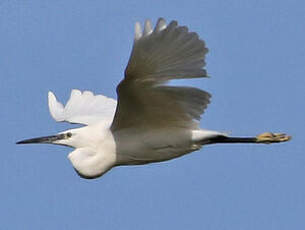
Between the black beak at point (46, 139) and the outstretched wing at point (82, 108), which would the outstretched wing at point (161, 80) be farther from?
the outstretched wing at point (82, 108)

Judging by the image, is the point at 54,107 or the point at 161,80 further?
the point at 54,107

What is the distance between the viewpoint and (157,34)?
866 centimetres

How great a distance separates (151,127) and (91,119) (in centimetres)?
184

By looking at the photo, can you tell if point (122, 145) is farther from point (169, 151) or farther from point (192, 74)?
point (192, 74)

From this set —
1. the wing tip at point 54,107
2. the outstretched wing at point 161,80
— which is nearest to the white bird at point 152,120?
the outstretched wing at point 161,80

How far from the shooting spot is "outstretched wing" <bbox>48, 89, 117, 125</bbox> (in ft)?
39.6

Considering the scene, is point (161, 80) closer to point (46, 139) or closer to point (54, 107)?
point (46, 139)

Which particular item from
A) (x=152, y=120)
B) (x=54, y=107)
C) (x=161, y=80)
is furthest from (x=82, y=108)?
(x=161, y=80)

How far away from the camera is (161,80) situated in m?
9.45

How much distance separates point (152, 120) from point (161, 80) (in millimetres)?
850

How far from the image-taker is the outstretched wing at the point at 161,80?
28.7ft

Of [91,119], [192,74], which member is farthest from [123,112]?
[91,119]

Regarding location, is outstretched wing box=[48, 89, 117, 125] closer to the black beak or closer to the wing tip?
the wing tip

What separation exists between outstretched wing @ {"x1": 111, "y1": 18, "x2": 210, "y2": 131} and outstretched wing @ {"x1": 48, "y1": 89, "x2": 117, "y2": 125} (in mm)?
1880
